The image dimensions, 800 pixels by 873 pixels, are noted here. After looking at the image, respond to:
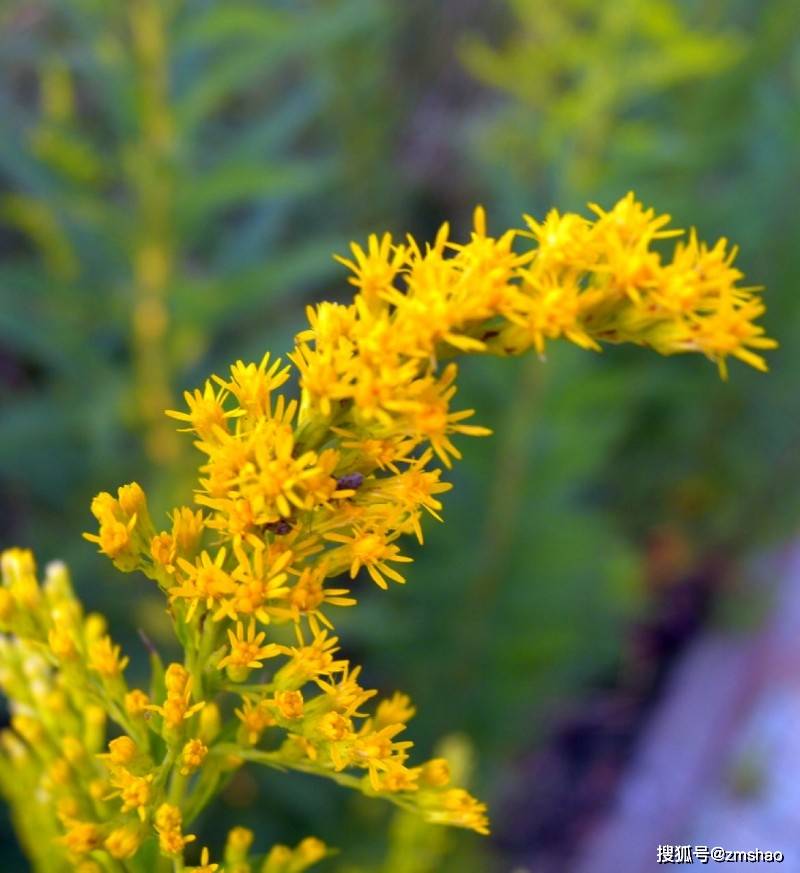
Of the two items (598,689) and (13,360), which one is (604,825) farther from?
(13,360)

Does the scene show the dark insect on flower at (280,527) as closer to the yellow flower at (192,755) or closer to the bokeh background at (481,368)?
the yellow flower at (192,755)

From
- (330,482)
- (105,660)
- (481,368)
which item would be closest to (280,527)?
(330,482)

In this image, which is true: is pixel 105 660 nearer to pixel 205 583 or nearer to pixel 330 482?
pixel 205 583

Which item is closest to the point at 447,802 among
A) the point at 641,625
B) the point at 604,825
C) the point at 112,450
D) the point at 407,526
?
the point at 407,526

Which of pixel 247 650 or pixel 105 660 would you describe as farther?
pixel 105 660

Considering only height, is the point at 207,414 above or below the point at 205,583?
above

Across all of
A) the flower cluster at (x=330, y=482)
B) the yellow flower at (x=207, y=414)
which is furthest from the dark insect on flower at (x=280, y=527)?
the yellow flower at (x=207, y=414)

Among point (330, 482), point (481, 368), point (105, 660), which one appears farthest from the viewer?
point (481, 368)
